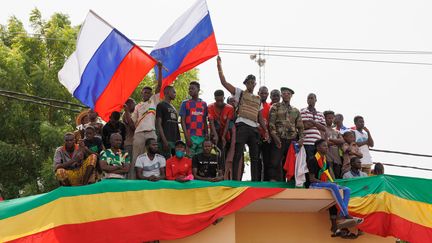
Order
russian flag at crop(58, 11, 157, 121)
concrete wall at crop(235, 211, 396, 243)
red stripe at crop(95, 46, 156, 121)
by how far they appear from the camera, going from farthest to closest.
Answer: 1. concrete wall at crop(235, 211, 396, 243)
2. russian flag at crop(58, 11, 157, 121)
3. red stripe at crop(95, 46, 156, 121)

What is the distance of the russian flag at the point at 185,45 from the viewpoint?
12273 mm

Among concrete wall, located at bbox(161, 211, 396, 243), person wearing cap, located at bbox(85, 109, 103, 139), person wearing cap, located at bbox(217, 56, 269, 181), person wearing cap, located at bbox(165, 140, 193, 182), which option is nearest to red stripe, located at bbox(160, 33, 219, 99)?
person wearing cap, located at bbox(217, 56, 269, 181)

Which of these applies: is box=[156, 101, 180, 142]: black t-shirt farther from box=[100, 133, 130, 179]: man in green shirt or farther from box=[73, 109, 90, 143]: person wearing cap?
box=[73, 109, 90, 143]: person wearing cap

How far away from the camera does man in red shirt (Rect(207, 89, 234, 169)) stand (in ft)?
39.2

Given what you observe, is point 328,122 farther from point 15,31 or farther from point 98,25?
point 15,31

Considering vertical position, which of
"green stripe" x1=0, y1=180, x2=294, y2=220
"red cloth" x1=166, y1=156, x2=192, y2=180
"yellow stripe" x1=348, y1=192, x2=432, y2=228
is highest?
"red cloth" x1=166, y1=156, x2=192, y2=180

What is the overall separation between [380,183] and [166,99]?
3979 mm

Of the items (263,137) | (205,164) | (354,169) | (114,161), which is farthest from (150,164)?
(354,169)

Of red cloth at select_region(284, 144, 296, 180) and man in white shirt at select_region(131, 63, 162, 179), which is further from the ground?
man in white shirt at select_region(131, 63, 162, 179)

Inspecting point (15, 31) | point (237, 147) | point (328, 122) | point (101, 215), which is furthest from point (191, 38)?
point (15, 31)

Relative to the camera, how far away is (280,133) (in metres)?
12.2

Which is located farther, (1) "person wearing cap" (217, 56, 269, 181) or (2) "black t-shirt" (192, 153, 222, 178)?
(1) "person wearing cap" (217, 56, 269, 181)

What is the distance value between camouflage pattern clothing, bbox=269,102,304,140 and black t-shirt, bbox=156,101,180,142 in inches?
68.9

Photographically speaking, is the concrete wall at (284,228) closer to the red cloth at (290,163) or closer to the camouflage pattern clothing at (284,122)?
the red cloth at (290,163)
